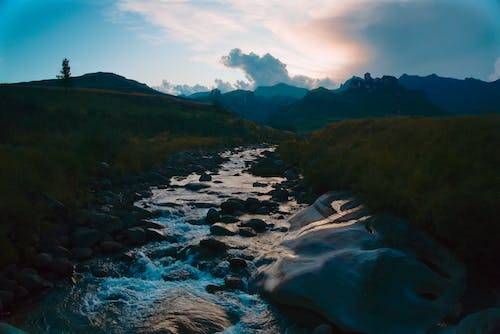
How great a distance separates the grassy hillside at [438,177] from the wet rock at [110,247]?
920cm

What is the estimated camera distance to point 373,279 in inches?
412

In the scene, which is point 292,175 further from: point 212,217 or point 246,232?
point 246,232

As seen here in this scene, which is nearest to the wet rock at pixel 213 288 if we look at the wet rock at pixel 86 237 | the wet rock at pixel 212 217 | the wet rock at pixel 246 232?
the wet rock at pixel 246 232

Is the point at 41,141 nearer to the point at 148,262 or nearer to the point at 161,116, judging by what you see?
the point at 148,262

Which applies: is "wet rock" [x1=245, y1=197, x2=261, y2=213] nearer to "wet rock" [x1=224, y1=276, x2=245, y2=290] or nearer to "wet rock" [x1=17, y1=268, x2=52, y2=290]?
"wet rock" [x1=224, y1=276, x2=245, y2=290]

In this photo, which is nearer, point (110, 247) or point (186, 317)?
point (186, 317)

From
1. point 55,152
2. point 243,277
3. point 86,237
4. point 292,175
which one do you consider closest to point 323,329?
point 243,277

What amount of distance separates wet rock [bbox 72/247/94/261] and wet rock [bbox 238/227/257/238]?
19.3 feet

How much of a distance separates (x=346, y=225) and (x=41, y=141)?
2200 cm

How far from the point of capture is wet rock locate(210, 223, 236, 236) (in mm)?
17641

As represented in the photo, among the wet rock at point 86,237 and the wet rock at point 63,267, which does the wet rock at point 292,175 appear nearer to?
the wet rock at point 86,237

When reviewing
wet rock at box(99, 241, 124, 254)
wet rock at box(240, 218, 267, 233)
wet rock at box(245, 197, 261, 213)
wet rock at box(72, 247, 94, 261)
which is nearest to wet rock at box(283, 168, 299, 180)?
wet rock at box(245, 197, 261, 213)

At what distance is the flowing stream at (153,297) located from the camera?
10.5m

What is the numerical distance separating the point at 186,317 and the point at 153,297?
1641 mm
